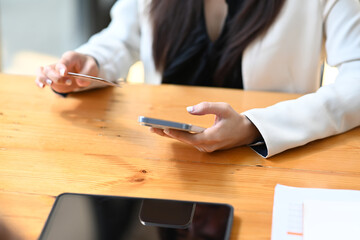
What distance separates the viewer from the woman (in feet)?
2.83

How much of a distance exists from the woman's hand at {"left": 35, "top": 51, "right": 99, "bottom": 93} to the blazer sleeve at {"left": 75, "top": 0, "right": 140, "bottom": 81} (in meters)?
0.07

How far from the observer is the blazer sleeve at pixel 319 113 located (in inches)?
30.4

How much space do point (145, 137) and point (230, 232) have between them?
12.4 inches

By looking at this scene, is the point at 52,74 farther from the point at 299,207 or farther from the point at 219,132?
the point at 299,207

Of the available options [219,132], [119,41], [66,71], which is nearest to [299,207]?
[219,132]

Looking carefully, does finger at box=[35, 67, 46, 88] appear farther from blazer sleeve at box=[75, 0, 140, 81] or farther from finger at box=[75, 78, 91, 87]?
blazer sleeve at box=[75, 0, 140, 81]

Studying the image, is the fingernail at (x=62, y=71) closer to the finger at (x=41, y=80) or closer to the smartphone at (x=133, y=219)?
the finger at (x=41, y=80)

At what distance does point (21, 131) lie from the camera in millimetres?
833

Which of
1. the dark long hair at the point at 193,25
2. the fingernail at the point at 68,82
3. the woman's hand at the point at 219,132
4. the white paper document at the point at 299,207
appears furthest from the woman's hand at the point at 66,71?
the white paper document at the point at 299,207

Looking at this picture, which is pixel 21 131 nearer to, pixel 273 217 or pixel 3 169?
pixel 3 169

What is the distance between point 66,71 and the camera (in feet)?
3.06

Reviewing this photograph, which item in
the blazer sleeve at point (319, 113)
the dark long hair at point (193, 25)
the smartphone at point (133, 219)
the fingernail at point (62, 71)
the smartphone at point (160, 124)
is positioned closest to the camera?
the smartphone at point (133, 219)

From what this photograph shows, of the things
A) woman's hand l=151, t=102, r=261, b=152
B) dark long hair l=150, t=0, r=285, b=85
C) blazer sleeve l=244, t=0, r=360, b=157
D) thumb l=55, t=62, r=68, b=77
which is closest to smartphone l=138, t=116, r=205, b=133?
woman's hand l=151, t=102, r=261, b=152

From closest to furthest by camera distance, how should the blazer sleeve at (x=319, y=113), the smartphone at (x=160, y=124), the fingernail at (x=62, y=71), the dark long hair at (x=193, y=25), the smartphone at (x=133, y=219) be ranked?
the smartphone at (x=133, y=219) → the smartphone at (x=160, y=124) → the blazer sleeve at (x=319, y=113) → the fingernail at (x=62, y=71) → the dark long hair at (x=193, y=25)
